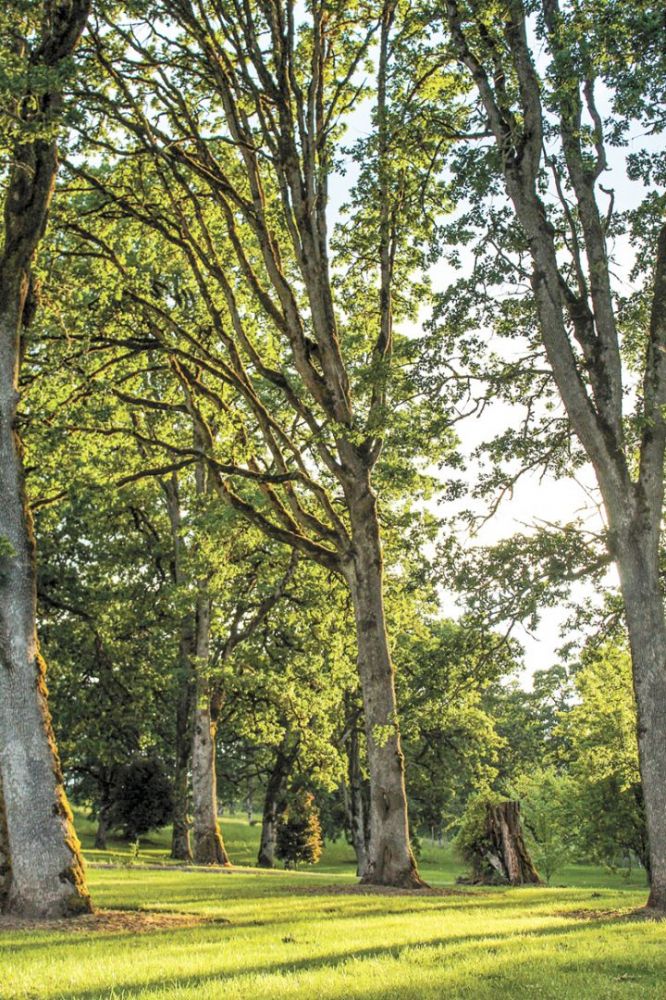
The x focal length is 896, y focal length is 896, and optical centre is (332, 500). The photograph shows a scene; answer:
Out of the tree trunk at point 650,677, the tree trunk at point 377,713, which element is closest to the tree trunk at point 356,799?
the tree trunk at point 377,713

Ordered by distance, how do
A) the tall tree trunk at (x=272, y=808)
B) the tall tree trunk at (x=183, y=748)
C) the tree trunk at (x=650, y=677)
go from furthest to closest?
1. the tall tree trunk at (x=272, y=808)
2. the tall tree trunk at (x=183, y=748)
3. the tree trunk at (x=650, y=677)

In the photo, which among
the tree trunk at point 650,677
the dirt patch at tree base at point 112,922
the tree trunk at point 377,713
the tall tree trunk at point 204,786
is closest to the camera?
the dirt patch at tree base at point 112,922

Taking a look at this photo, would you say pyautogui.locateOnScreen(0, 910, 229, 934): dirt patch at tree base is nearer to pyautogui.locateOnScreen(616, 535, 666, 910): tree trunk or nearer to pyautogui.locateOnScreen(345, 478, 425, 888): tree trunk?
pyautogui.locateOnScreen(345, 478, 425, 888): tree trunk

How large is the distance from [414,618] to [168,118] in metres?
13.6

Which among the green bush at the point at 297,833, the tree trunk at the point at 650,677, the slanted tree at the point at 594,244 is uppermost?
the slanted tree at the point at 594,244

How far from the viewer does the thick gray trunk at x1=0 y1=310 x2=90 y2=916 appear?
38.1ft

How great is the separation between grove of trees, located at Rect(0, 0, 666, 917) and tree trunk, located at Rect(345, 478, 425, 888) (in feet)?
0.20

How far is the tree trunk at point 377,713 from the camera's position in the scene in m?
17.1

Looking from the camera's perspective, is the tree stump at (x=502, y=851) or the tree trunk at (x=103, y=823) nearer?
the tree stump at (x=502, y=851)

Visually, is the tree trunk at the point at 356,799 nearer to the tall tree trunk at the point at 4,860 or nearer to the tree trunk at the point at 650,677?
the tree trunk at the point at 650,677

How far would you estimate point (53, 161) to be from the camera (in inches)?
565

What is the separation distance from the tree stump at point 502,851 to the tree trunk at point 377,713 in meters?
4.74

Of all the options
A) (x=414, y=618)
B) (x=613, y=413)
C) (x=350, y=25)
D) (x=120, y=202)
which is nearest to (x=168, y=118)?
(x=120, y=202)

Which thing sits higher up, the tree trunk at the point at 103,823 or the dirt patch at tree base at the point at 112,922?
the dirt patch at tree base at the point at 112,922
